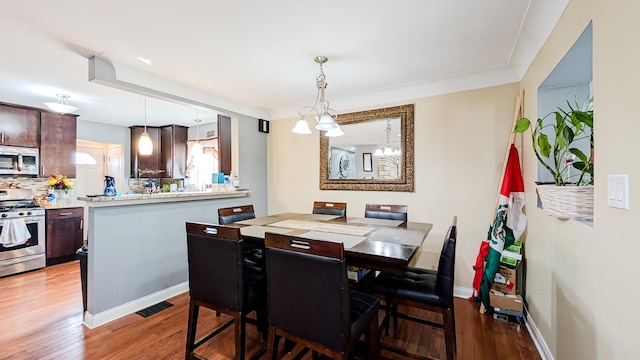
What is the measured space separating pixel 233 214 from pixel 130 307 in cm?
125

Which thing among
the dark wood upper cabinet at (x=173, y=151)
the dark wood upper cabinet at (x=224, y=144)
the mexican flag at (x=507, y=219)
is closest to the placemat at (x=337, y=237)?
the mexican flag at (x=507, y=219)

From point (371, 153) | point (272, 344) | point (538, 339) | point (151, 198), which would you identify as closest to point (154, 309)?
point (151, 198)

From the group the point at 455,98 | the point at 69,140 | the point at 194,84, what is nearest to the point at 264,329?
the point at 194,84

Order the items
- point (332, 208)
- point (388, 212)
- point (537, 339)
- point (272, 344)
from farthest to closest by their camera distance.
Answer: point (332, 208) < point (388, 212) < point (537, 339) < point (272, 344)

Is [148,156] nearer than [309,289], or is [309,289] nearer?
[309,289]

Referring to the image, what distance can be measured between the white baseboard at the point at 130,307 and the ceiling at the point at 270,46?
6.71 feet

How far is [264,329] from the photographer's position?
207cm

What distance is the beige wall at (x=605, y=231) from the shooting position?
954 mm

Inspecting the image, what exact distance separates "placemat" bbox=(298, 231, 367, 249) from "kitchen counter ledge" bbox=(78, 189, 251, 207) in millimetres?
1688

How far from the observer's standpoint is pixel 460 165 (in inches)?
115

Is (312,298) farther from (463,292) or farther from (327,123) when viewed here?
(463,292)

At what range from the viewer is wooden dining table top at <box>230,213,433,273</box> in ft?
4.96

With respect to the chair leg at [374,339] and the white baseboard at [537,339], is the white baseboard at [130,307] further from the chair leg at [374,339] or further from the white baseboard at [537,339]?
the white baseboard at [537,339]

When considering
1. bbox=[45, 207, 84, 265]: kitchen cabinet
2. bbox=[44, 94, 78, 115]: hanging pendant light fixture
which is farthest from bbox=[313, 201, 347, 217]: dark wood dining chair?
bbox=[45, 207, 84, 265]: kitchen cabinet
